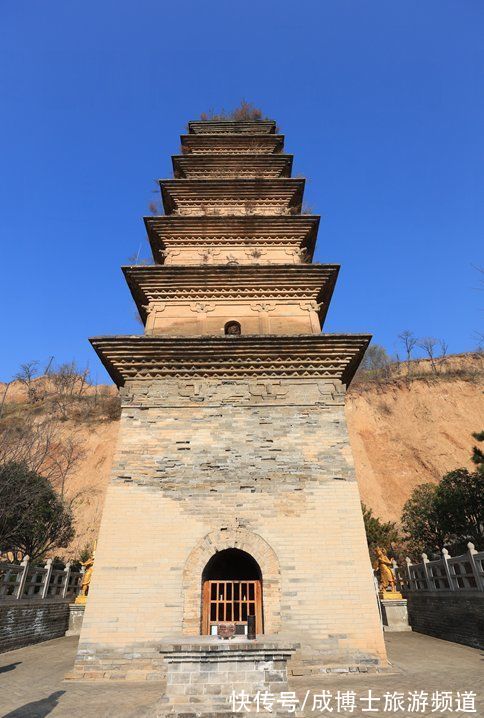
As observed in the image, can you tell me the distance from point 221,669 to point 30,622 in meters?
9.55

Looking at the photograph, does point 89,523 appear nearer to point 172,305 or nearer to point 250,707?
point 172,305

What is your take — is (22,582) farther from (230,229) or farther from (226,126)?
(226,126)

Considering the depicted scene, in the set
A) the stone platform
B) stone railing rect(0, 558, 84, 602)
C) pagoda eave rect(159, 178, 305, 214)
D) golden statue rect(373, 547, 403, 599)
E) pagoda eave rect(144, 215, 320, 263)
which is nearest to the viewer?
the stone platform

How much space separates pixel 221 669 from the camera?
4926mm

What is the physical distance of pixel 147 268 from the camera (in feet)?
35.9

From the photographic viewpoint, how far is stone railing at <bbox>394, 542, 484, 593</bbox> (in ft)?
34.7

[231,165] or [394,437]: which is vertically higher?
[394,437]

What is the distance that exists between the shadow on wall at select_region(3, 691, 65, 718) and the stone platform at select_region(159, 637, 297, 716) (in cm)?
187

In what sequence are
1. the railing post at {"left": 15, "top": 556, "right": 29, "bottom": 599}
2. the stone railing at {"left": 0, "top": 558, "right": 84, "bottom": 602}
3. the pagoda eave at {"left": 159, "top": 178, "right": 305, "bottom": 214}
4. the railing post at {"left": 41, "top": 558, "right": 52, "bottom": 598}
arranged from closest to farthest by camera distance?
the stone railing at {"left": 0, "top": 558, "right": 84, "bottom": 602} → the railing post at {"left": 15, "top": 556, "right": 29, "bottom": 599} → the railing post at {"left": 41, "top": 558, "right": 52, "bottom": 598} → the pagoda eave at {"left": 159, "top": 178, "right": 305, "bottom": 214}

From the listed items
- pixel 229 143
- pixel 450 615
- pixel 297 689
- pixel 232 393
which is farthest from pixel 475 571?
pixel 229 143

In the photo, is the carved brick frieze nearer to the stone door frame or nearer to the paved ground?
the stone door frame

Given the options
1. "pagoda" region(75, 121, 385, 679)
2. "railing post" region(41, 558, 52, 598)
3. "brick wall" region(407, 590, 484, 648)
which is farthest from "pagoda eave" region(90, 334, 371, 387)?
"railing post" region(41, 558, 52, 598)

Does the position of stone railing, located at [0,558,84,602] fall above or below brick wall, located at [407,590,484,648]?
above

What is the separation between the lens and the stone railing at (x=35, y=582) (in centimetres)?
1126
